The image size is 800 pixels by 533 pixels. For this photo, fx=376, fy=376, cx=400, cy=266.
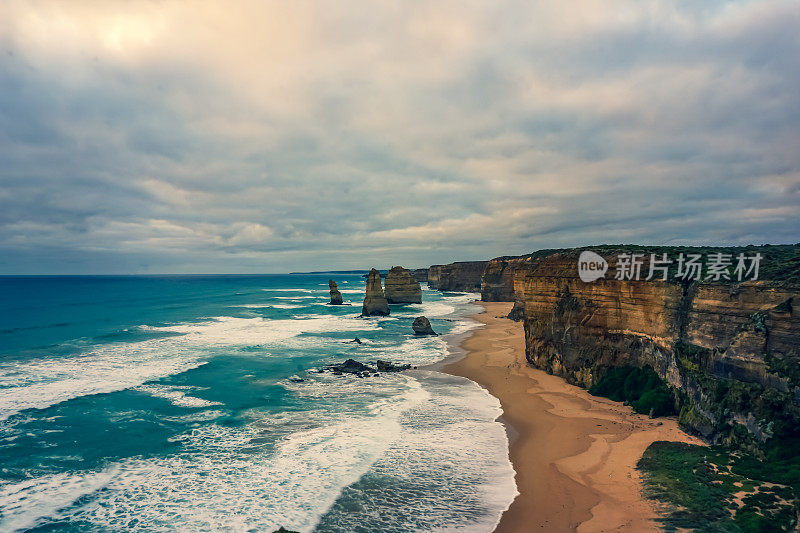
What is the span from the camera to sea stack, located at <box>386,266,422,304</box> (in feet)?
286

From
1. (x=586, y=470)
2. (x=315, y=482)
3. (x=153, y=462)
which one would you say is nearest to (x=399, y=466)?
(x=315, y=482)

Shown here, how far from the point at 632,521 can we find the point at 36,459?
24234mm

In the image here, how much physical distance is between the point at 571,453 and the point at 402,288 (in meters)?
71.3

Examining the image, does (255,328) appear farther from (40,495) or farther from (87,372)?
(40,495)

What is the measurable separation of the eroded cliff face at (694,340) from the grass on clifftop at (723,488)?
1341 millimetres

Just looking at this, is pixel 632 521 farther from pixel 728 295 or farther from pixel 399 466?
pixel 728 295

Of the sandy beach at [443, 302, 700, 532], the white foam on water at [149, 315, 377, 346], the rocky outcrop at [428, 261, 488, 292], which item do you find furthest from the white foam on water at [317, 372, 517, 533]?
the rocky outcrop at [428, 261, 488, 292]

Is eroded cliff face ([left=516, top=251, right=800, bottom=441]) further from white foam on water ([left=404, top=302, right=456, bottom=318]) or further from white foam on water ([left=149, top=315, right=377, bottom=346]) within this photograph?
white foam on water ([left=404, top=302, right=456, bottom=318])

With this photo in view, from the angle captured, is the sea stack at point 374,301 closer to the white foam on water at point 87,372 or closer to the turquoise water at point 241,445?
the turquoise water at point 241,445

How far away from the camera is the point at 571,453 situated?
642 inches

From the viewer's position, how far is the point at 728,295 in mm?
16219

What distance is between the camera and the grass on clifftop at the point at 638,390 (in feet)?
63.5

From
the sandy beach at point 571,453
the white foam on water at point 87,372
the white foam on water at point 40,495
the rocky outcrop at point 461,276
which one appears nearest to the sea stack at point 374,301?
the white foam on water at point 87,372

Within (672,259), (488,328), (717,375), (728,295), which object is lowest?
(488,328)
